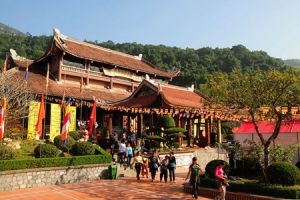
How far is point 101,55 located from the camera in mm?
33000

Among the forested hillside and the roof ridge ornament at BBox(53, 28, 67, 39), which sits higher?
the forested hillside

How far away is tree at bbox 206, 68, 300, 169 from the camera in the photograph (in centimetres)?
1098

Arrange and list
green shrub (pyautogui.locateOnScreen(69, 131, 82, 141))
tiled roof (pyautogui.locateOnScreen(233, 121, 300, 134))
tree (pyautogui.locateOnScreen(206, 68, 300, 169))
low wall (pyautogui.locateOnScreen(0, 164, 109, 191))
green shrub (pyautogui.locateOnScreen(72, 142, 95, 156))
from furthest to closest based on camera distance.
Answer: green shrub (pyautogui.locateOnScreen(69, 131, 82, 141)), green shrub (pyautogui.locateOnScreen(72, 142, 95, 156)), tiled roof (pyautogui.locateOnScreen(233, 121, 300, 134)), low wall (pyautogui.locateOnScreen(0, 164, 109, 191)), tree (pyautogui.locateOnScreen(206, 68, 300, 169))

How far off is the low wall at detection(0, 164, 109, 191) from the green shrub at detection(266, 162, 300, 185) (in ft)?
27.9

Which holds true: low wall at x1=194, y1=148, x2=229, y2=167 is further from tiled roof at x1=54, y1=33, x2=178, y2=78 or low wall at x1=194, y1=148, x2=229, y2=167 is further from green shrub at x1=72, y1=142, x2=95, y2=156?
tiled roof at x1=54, y1=33, x2=178, y2=78

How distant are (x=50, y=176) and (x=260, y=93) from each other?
995 centimetres

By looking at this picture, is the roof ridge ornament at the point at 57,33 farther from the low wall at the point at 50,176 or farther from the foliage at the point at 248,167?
the foliage at the point at 248,167

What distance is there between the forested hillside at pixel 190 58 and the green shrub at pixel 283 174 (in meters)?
53.0

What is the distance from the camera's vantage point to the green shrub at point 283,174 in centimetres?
1030

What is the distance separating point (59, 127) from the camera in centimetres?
2309

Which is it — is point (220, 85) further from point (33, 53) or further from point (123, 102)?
point (33, 53)

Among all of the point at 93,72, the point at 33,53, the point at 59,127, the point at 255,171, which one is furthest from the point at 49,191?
the point at 33,53

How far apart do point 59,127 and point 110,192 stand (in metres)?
12.3

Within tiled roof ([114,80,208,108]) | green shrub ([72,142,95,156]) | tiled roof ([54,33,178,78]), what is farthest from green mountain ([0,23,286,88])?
green shrub ([72,142,95,156])
